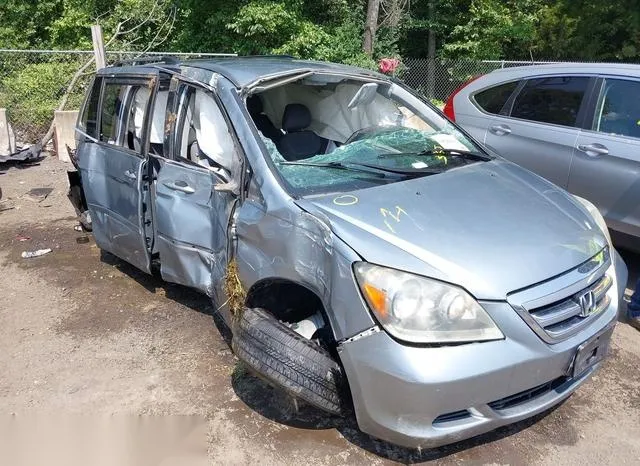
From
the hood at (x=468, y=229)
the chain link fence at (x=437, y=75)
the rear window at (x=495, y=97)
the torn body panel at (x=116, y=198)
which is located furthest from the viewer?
the chain link fence at (x=437, y=75)

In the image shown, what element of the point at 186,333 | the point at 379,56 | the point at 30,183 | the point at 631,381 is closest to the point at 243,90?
the point at 186,333

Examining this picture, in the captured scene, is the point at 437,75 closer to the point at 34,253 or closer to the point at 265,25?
the point at 265,25

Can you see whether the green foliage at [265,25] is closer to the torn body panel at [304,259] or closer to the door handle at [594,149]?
the door handle at [594,149]

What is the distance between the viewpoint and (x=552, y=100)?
16.5 feet

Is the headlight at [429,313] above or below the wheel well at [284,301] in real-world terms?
above

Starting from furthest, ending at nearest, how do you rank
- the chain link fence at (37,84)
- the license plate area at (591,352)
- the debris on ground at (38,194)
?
the chain link fence at (37,84) < the debris on ground at (38,194) < the license plate area at (591,352)

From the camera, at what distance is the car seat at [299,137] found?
147 inches

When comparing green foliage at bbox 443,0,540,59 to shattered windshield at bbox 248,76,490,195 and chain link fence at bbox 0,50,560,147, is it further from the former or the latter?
shattered windshield at bbox 248,76,490,195

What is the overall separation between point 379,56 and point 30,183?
1142 centimetres

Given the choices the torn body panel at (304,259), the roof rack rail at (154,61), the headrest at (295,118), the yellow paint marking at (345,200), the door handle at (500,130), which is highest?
the roof rack rail at (154,61)

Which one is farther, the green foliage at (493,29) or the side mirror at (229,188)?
the green foliage at (493,29)

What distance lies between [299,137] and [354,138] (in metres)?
0.40

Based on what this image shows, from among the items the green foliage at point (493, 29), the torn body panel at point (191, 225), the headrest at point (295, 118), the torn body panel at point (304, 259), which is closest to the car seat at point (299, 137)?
the headrest at point (295, 118)

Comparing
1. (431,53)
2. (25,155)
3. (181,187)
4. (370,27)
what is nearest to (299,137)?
(181,187)
